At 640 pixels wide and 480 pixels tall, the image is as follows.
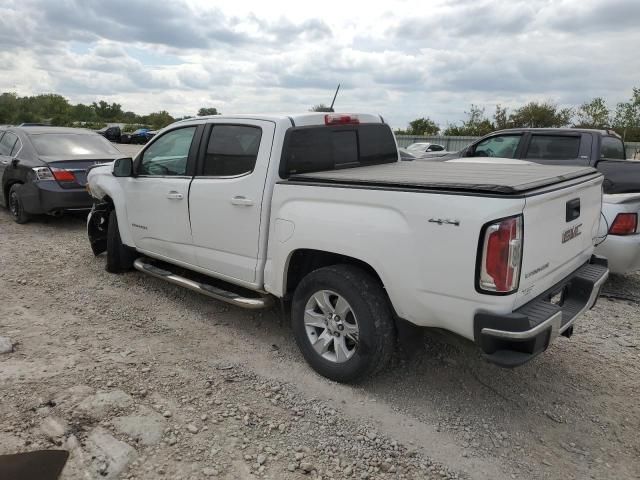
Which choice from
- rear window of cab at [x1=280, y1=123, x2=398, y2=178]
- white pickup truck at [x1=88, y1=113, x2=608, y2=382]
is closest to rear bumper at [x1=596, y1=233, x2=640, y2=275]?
white pickup truck at [x1=88, y1=113, x2=608, y2=382]

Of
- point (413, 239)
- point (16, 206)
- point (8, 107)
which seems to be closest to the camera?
point (413, 239)

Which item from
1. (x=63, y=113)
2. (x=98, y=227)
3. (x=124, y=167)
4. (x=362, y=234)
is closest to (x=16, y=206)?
(x=98, y=227)

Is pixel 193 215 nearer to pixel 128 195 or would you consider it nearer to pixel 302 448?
pixel 128 195

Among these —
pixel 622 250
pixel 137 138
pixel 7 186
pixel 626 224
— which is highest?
pixel 137 138

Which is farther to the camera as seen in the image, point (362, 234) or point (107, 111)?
point (107, 111)

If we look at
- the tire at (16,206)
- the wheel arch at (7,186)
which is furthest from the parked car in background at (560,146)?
the wheel arch at (7,186)

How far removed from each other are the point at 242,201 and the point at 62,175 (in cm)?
518

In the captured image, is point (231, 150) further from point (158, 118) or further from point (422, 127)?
point (158, 118)

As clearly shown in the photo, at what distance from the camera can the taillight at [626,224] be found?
17.1 ft

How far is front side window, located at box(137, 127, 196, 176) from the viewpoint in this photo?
4.69 meters

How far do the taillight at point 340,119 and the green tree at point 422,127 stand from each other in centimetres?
4421

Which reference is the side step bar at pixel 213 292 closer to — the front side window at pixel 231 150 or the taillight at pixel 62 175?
the front side window at pixel 231 150

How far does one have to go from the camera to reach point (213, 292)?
439 centimetres

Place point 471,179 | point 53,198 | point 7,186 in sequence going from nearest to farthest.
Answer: point 471,179 → point 53,198 → point 7,186
